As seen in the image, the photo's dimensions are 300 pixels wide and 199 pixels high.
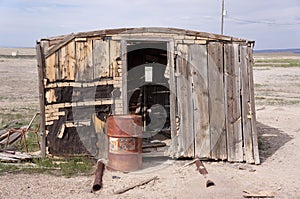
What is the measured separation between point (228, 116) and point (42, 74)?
12.9ft

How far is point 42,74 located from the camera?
8570mm

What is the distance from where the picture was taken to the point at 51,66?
337 inches

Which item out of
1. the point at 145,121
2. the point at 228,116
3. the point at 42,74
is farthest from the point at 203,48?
the point at 145,121

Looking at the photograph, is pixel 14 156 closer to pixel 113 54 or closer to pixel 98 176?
pixel 98 176

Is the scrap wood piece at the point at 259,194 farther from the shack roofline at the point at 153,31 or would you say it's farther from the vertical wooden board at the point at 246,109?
the shack roofline at the point at 153,31

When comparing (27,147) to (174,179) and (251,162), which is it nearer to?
(174,179)

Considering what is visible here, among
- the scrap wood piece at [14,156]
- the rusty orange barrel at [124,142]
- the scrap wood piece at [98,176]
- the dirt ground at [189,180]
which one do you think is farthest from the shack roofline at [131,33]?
the dirt ground at [189,180]

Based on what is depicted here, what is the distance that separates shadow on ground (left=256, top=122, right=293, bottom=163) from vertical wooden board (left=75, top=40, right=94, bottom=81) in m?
4.14

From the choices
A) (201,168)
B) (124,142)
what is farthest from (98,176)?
(201,168)

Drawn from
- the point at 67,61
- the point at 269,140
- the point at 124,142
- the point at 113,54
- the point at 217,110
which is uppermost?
the point at 113,54

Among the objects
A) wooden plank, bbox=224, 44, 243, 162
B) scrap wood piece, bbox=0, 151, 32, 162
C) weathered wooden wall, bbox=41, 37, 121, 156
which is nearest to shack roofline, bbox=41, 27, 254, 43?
weathered wooden wall, bbox=41, 37, 121, 156

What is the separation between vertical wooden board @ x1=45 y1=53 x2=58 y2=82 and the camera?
855cm

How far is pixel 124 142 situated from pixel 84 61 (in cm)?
194

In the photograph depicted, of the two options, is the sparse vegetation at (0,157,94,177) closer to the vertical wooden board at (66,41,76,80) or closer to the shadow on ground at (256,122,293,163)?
the vertical wooden board at (66,41,76,80)
